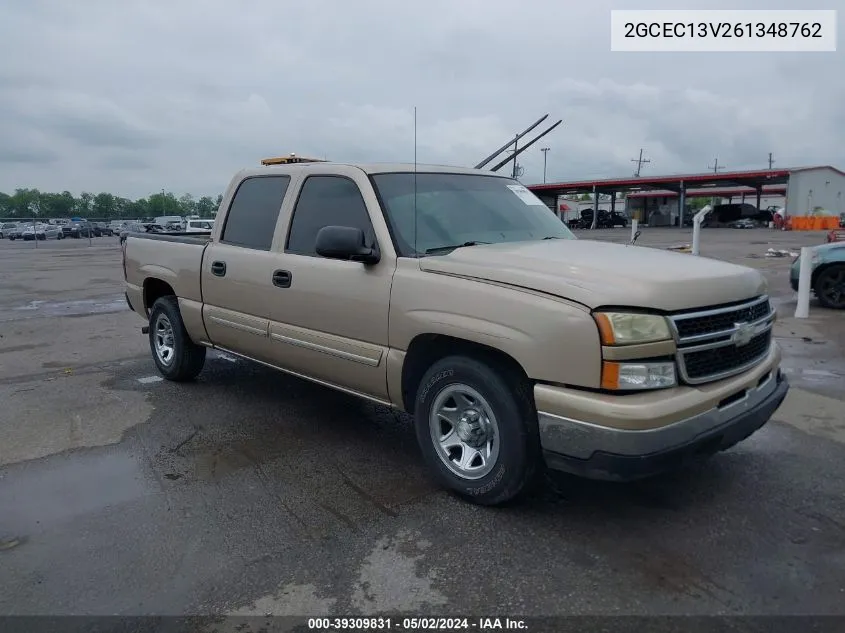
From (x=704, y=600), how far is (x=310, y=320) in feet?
9.31

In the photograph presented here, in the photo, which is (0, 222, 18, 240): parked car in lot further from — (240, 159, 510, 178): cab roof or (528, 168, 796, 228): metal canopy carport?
(240, 159, 510, 178): cab roof

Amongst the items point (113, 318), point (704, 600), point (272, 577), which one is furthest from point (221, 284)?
point (113, 318)

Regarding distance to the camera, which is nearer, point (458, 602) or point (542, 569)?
point (458, 602)

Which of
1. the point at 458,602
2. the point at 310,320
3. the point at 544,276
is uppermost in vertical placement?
the point at 544,276

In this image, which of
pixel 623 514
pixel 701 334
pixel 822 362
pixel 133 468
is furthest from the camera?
pixel 822 362

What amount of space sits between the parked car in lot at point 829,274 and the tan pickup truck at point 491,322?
23.2 ft

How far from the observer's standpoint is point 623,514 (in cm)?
357

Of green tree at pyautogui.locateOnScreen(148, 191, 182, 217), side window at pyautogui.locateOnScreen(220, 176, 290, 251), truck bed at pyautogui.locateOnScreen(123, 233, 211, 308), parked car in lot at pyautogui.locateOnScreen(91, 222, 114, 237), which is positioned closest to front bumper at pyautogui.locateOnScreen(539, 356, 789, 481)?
side window at pyautogui.locateOnScreen(220, 176, 290, 251)

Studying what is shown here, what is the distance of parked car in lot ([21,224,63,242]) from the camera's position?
171 feet

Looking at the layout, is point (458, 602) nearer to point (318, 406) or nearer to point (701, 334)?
point (701, 334)

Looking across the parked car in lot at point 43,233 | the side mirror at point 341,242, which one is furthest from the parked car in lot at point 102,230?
the side mirror at point 341,242

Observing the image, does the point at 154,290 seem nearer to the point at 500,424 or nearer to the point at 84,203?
the point at 500,424

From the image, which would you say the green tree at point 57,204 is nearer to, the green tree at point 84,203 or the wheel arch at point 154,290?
the green tree at point 84,203

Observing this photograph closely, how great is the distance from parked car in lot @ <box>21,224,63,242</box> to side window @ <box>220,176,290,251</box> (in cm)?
5495
